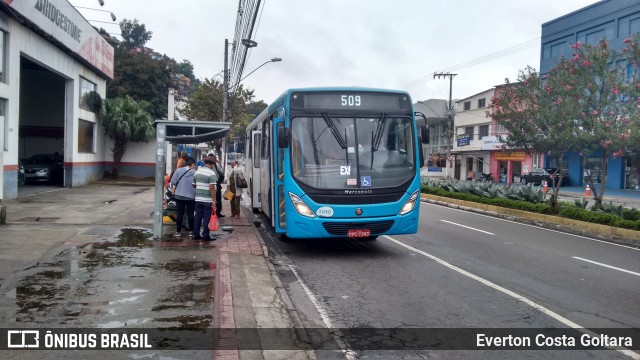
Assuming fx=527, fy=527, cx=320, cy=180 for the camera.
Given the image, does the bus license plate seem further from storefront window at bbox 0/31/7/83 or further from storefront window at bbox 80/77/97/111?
storefront window at bbox 80/77/97/111

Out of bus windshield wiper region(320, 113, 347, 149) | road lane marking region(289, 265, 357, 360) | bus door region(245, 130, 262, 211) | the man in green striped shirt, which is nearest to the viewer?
road lane marking region(289, 265, 357, 360)

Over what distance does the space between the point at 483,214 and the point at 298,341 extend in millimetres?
15980

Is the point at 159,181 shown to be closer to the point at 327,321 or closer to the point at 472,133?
the point at 327,321

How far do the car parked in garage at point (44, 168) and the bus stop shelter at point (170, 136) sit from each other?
50.0 ft

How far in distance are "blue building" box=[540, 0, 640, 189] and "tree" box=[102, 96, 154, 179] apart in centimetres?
2526

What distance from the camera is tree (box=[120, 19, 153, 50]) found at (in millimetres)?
73188

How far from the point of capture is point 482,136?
5281 cm

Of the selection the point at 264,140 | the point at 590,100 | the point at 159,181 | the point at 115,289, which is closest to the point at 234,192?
the point at 264,140

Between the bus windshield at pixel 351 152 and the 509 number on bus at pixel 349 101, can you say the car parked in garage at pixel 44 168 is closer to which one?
the bus windshield at pixel 351 152

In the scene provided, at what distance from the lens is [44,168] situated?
24188 millimetres

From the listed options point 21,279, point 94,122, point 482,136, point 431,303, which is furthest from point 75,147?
point 482,136

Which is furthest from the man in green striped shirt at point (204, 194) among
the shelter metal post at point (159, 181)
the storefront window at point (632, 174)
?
the storefront window at point (632, 174)

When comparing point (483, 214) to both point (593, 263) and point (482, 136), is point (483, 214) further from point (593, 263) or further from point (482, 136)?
point (482, 136)

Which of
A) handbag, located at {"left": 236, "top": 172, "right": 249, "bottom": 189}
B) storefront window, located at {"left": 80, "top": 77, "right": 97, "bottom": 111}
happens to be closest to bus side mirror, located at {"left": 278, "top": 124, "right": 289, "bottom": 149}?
handbag, located at {"left": 236, "top": 172, "right": 249, "bottom": 189}
